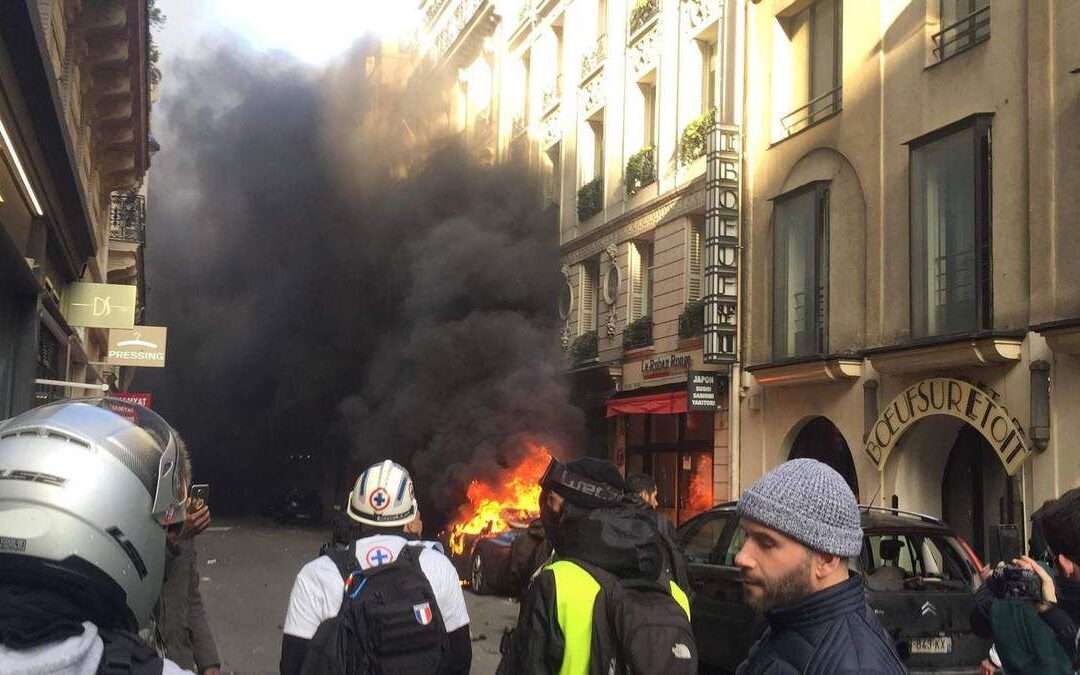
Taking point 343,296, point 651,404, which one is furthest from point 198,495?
point 343,296

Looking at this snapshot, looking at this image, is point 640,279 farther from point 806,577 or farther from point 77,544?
point 77,544

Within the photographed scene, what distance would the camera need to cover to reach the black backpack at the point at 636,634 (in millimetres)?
2861

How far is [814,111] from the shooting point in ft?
51.2

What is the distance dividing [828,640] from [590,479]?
5.65 ft

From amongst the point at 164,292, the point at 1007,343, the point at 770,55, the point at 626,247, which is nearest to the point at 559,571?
the point at 1007,343

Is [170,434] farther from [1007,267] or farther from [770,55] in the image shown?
[770,55]

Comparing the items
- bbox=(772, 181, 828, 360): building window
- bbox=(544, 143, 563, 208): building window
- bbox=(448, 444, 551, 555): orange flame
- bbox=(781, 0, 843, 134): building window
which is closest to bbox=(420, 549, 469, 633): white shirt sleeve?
bbox=(772, 181, 828, 360): building window

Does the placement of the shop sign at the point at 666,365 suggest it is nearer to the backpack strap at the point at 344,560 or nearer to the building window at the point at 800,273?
the building window at the point at 800,273

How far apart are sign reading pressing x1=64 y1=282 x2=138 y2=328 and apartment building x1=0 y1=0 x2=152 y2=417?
148 mm

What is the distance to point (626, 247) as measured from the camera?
67.4ft

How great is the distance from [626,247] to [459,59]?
13160mm

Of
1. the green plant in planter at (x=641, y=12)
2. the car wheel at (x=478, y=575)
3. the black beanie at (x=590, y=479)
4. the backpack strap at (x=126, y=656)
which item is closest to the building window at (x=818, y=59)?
the green plant in planter at (x=641, y=12)

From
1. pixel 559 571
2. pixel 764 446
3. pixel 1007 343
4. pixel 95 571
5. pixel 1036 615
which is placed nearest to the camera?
pixel 95 571

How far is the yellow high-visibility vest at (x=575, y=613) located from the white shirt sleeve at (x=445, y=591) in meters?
0.49
